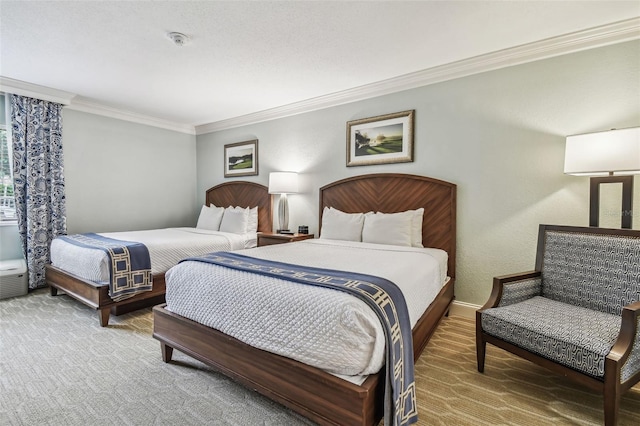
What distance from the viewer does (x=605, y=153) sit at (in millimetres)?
2088

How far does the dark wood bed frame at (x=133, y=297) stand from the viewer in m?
2.91

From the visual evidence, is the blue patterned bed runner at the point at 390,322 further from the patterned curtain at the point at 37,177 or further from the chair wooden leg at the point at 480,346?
the patterned curtain at the point at 37,177

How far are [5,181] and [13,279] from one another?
4.28 feet

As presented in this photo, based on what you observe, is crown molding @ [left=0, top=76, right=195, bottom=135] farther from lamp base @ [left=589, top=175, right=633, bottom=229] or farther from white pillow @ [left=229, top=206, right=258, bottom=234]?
lamp base @ [left=589, top=175, right=633, bottom=229]

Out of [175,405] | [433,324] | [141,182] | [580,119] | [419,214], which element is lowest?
[175,405]

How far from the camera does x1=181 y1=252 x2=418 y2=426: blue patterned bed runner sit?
141cm

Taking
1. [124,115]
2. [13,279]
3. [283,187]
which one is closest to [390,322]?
[283,187]

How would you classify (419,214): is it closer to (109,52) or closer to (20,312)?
(109,52)

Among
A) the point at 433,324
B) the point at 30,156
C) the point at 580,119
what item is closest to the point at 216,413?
the point at 433,324

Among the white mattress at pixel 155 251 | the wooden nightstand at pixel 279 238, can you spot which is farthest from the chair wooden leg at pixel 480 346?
the white mattress at pixel 155 251

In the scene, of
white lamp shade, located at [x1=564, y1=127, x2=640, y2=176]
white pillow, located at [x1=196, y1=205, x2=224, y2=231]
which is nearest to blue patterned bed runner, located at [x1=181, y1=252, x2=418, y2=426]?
white lamp shade, located at [x1=564, y1=127, x2=640, y2=176]

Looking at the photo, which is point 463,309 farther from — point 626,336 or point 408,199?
point 626,336

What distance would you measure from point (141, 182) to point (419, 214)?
4511 mm

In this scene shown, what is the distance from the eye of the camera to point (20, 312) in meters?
3.20
